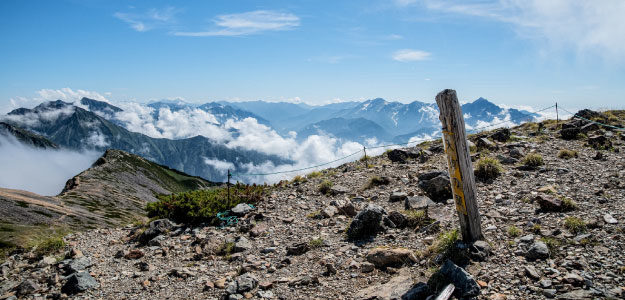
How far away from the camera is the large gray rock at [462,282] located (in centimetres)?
528

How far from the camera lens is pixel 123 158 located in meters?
112

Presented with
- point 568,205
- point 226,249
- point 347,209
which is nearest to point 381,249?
point 347,209

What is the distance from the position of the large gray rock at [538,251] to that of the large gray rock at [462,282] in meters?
1.58

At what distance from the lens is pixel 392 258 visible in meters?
7.11

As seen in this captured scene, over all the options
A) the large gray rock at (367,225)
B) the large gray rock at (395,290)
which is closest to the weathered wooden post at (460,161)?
the large gray rock at (395,290)

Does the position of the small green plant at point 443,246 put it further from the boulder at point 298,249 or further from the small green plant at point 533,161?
the small green plant at point 533,161

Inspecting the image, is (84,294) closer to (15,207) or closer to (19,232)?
(19,232)

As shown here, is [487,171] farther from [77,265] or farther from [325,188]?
[77,265]

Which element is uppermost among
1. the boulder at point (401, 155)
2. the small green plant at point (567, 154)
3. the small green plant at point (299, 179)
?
the boulder at point (401, 155)

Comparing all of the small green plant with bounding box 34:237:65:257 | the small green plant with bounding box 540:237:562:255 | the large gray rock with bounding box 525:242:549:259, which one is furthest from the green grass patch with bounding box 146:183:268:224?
the small green plant with bounding box 540:237:562:255

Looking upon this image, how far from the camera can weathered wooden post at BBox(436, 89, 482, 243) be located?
654 cm

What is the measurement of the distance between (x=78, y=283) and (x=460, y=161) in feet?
33.2

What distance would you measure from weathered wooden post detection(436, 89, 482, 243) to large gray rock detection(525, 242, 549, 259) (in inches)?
35.7

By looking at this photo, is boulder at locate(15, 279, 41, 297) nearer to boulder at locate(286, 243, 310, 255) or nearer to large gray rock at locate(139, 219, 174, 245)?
large gray rock at locate(139, 219, 174, 245)
